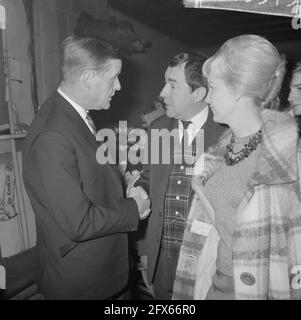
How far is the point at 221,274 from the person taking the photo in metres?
0.75

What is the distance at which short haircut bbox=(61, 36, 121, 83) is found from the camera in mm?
781

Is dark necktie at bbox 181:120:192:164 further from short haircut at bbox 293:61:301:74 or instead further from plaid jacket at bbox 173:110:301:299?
short haircut at bbox 293:61:301:74

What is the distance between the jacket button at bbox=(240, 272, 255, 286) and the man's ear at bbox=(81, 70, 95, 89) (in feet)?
2.05

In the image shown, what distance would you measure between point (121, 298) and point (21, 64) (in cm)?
88

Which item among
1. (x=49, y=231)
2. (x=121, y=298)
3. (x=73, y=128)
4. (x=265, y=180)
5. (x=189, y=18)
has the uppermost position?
(x=189, y=18)

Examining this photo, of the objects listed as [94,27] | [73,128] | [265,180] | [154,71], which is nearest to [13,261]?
[73,128]

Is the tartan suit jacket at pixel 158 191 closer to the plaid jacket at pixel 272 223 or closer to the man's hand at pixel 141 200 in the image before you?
the man's hand at pixel 141 200

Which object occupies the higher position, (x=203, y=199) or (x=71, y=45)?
(x=71, y=45)

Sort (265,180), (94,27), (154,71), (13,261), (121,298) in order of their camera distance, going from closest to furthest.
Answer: (265,180), (121,298), (13,261), (94,27), (154,71)

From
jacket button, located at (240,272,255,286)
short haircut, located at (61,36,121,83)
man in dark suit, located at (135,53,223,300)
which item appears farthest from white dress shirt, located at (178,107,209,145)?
jacket button, located at (240,272,255,286)

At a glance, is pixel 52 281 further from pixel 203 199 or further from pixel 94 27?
pixel 94 27

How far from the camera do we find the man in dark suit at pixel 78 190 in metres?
0.71

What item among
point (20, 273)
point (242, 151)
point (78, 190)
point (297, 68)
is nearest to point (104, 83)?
point (78, 190)

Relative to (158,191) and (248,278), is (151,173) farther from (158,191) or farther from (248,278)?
(248,278)
